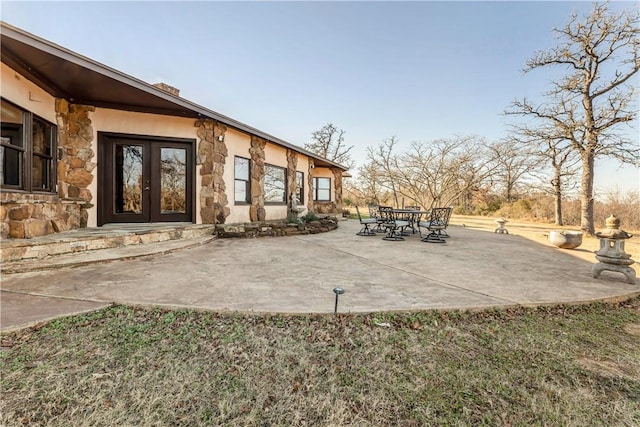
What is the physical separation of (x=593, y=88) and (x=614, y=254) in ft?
31.6

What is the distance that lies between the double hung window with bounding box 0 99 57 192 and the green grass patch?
11.2 ft

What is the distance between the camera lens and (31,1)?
566 cm

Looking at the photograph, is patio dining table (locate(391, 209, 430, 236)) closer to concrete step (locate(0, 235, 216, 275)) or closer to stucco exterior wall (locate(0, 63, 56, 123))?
concrete step (locate(0, 235, 216, 275))

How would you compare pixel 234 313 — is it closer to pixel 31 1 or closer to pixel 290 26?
pixel 31 1

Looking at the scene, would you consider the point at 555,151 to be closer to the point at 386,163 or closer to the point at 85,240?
the point at 386,163

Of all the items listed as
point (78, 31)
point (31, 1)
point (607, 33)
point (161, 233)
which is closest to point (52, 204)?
point (161, 233)

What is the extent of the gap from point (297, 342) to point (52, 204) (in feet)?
17.0

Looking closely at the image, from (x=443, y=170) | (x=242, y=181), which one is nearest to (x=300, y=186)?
(x=242, y=181)

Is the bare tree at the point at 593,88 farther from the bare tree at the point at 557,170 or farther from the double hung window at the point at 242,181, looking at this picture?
the double hung window at the point at 242,181

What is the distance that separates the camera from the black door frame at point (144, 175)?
607 cm

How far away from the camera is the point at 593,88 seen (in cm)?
1002

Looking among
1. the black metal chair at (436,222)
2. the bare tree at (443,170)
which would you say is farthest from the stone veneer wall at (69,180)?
the bare tree at (443,170)

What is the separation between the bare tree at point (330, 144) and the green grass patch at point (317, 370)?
22145 mm

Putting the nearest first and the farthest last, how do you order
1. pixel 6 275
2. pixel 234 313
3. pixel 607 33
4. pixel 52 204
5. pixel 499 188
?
Answer: 1. pixel 234 313
2. pixel 6 275
3. pixel 52 204
4. pixel 607 33
5. pixel 499 188
